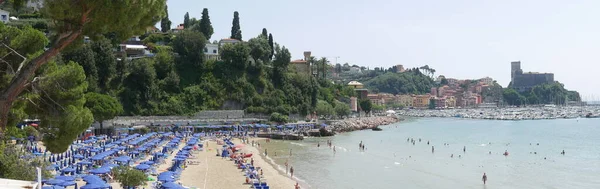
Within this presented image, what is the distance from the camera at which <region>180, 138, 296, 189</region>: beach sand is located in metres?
26.2

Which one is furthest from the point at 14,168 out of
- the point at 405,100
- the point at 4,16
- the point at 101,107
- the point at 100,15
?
the point at 405,100

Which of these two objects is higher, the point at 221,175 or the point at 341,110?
the point at 341,110

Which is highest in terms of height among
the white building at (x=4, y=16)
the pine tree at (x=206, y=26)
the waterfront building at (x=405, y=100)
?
the pine tree at (x=206, y=26)

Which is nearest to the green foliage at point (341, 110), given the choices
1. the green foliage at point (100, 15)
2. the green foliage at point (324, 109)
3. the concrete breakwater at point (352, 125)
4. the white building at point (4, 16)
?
the green foliage at point (324, 109)

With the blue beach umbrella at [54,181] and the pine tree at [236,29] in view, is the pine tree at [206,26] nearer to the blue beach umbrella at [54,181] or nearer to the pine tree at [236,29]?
the pine tree at [236,29]

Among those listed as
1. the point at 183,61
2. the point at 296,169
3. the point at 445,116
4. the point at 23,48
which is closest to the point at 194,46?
the point at 183,61

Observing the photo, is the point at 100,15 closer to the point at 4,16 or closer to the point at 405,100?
the point at 4,16

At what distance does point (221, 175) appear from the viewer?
96.4 feet

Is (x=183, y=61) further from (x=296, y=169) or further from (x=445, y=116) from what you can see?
(x=445, y=116)

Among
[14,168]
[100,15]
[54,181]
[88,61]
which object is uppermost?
[88,61]

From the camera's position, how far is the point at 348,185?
28.1 meters

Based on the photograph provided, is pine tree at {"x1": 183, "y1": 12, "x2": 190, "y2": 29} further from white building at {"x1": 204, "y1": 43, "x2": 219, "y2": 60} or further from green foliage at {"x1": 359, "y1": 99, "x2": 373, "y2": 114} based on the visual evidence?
green foliage at {"x1": 359, "y1": 99, "x2": 373, "y2": 114}

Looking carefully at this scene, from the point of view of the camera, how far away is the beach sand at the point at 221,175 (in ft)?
86.1

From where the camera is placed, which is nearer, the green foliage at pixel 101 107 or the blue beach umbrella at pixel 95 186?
the blue beach umbrella at pixel 95 186
